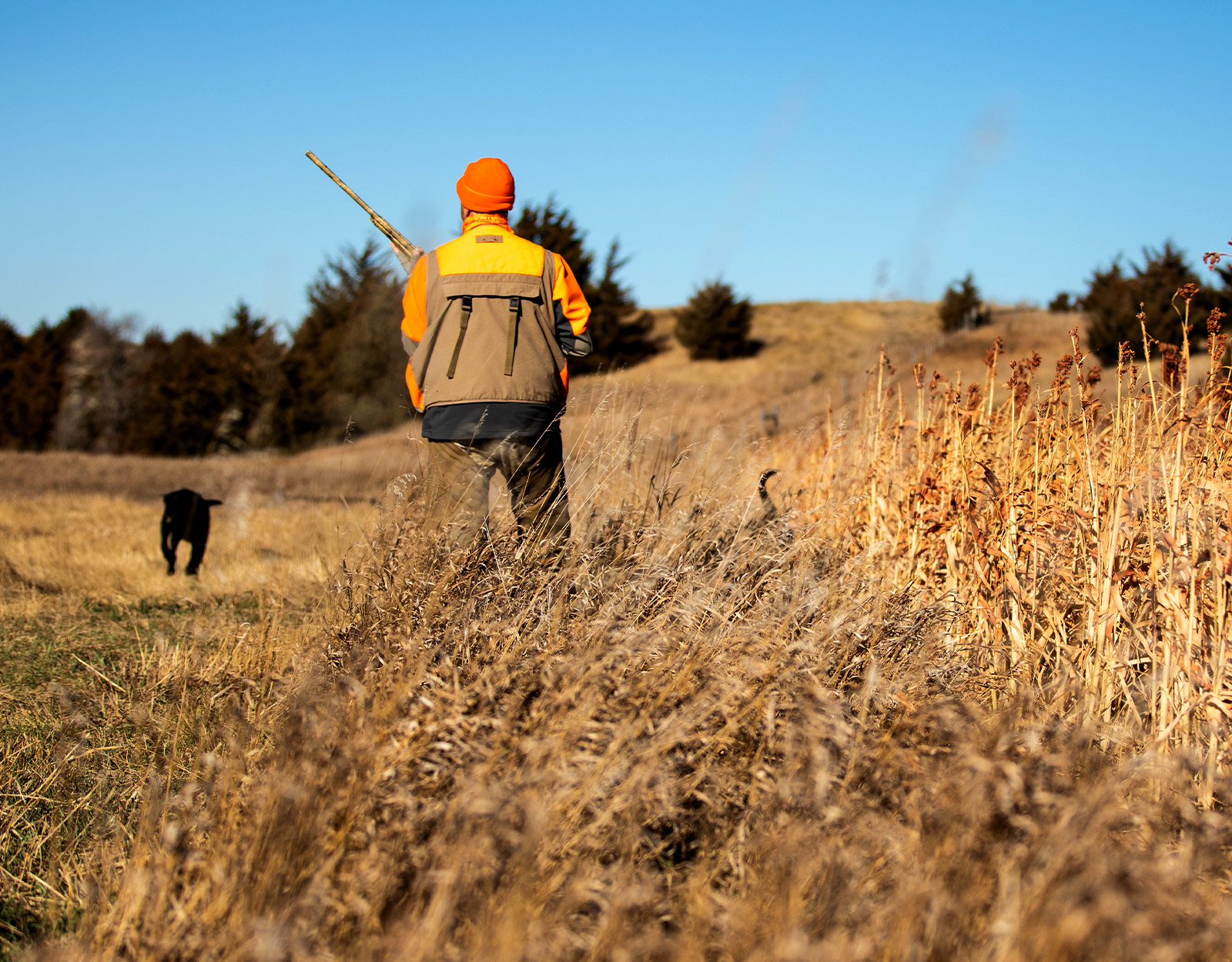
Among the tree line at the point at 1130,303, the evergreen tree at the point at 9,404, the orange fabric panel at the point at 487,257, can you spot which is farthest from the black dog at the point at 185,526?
the evergreen tree at the point at 9,404

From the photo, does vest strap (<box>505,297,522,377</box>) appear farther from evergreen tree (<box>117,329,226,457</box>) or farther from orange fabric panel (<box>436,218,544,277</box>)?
evergreen tree (<box>117,329,226,457</box>)

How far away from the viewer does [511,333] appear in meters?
3.78

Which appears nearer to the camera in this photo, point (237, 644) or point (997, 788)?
point (997, 788)

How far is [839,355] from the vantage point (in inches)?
1523

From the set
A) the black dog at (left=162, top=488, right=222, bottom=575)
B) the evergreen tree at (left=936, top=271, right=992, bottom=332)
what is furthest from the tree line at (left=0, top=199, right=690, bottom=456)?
the black dog at (left=162, top=488, right=222, bottom=575)

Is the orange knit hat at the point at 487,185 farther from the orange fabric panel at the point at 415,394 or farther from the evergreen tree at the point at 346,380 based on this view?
the evergreen tree at the point at 346,380

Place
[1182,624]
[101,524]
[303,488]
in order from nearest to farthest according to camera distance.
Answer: [1182,624] < [101,524] < [303,488]

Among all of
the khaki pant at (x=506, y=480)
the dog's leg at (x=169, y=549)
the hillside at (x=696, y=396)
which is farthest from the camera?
the dog's leg at (x=169, y=549)

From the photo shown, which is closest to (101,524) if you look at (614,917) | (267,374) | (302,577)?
(302,577)

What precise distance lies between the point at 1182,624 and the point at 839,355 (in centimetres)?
3693

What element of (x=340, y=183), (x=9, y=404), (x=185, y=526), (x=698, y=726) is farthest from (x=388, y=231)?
(x=9, y=404)

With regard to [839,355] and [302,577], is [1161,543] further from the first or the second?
[839,355]

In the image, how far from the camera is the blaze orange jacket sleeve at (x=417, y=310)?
3.88 metres

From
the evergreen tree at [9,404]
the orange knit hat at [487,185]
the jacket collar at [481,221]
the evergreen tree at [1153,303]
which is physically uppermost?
the evergreen tree at [1153,303]
